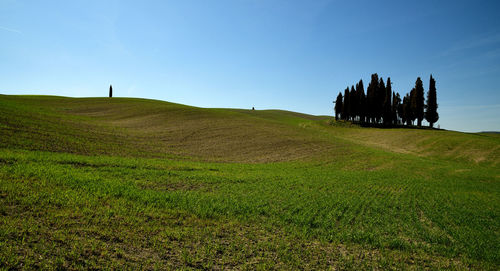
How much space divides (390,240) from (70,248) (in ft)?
33.2

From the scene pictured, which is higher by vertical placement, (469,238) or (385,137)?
(385,137)

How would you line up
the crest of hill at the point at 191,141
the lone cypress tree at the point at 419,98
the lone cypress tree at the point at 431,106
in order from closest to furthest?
the crest of hill at the point at 191,141
the lone cypress tree at the point at 431,106
the lone cypress tree at the point at 419,98

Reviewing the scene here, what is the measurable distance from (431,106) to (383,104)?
11739mm

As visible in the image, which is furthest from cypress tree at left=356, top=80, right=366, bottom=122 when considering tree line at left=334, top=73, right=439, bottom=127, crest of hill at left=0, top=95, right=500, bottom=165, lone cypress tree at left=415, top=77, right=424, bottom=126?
crest of hill at left=0, top=95, right=500, bottom=165

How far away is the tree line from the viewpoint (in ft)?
218

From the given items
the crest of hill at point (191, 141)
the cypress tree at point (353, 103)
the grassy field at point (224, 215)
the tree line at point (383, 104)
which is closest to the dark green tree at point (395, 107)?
the tree line at point (383, 104)

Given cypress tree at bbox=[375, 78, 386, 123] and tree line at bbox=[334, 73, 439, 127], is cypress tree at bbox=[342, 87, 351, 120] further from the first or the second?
cypress tree at bbox=[375, 78, 386, 123]

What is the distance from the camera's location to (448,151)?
34.2m

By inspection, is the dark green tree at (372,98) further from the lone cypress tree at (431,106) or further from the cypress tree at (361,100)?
the lone cypress tree at (431,106)

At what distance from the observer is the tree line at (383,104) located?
66.5 m

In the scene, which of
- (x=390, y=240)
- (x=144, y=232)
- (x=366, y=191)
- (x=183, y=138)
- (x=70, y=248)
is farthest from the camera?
(x=183, y=138)

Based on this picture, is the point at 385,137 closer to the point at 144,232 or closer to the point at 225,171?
the point at 225,171

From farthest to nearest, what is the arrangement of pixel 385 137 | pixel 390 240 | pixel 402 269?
pixel 385 137 → pixel 390 240 → pixel 402 269

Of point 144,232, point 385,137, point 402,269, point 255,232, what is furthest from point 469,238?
point 385,137
